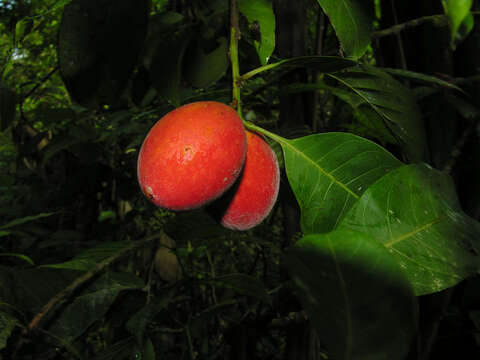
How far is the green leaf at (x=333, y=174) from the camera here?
1.90 feet

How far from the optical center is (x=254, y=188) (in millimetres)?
645

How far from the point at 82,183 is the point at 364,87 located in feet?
5.85

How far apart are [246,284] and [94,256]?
416 mm

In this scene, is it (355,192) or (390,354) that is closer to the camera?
(390,354)

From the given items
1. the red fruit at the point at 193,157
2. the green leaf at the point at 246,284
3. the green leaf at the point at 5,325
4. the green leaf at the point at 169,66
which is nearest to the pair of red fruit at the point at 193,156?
the red fruit at the point at 193,157

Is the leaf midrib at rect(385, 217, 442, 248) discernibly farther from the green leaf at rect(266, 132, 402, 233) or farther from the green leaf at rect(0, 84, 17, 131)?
the green leaf at rect(0, 84, 17, 131)

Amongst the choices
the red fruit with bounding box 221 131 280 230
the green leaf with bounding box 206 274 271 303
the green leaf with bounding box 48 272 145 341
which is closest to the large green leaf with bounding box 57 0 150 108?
the red fruit with bounding box 221 131 280 230

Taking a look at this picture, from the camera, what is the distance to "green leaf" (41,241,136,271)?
83 centimetres

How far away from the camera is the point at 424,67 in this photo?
1.60 m

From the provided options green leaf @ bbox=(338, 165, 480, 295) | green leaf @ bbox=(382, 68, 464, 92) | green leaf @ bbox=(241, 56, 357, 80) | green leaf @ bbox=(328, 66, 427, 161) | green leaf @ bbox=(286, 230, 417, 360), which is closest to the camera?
green leaf @ bbox=(286, 230, 417, 360)

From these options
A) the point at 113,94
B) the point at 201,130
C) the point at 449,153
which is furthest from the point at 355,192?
the point at 449,153

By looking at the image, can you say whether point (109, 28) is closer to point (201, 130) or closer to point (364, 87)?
point (201, 130)

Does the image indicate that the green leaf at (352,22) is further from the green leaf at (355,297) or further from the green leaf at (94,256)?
the green leaf at (94,256)

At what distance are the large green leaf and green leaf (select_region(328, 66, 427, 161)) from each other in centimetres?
40
